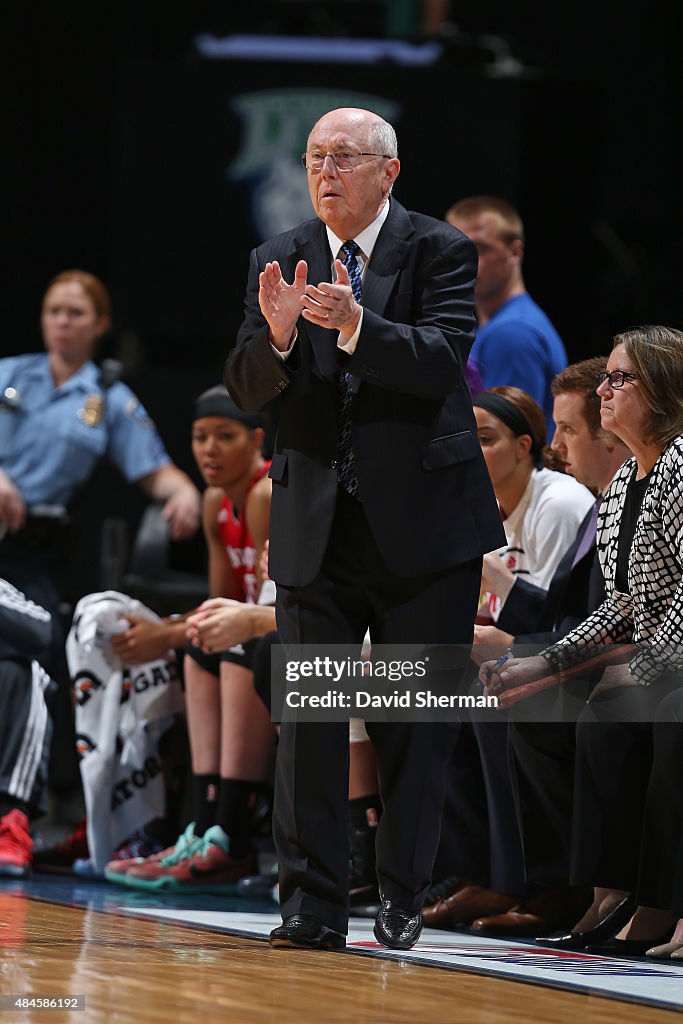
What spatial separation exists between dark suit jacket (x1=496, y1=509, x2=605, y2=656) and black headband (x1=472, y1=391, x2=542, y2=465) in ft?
0.74

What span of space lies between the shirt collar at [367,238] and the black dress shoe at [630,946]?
1303mm

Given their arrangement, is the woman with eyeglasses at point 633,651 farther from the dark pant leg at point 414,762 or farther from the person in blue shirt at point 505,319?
the person in blue shirt at point 505,319

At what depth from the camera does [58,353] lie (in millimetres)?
5227

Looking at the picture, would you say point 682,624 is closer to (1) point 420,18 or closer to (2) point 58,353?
(2) point 58,353

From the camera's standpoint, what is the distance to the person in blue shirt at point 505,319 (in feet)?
14.3

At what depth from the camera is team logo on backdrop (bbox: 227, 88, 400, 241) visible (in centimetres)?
627

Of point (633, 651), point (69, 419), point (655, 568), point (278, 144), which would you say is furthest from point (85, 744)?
point (278, 144)

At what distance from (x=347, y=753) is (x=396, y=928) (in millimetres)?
305

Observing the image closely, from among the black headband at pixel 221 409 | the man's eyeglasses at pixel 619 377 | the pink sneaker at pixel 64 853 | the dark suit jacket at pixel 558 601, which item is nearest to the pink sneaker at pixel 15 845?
the pink sneaker at pixel 64 853

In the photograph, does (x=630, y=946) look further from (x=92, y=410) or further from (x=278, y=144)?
(x=278, y=144)

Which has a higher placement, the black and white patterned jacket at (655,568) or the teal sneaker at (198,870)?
the black and white patterned jacket at (655,568)

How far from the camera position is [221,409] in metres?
4.25

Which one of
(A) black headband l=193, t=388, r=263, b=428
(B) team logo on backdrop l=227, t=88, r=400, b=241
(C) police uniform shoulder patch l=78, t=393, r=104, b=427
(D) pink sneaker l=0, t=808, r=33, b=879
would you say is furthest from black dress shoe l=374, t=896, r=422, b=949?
(B) team logo on backdrop l=227, t=88, r=400, b=241

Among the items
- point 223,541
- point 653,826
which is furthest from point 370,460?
point 223,541
